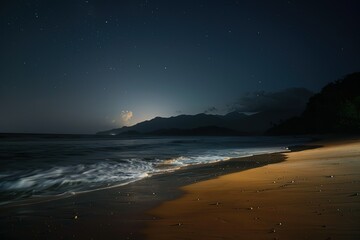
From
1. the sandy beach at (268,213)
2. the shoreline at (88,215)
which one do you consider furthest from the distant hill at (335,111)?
the shoreline at (88,215)

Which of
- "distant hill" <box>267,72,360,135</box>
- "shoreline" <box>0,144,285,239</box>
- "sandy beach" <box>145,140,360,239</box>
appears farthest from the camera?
"distant hill" <box>267,72,360,135</box>

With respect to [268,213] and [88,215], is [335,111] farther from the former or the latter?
[88,215]

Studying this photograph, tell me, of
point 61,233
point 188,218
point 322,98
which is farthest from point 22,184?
point 322,98

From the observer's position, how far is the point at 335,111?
66062mm

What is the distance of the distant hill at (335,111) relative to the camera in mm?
44344

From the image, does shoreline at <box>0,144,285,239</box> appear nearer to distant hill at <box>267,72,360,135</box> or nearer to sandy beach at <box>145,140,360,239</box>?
sandy beach at <box>145,140,360,239</box>

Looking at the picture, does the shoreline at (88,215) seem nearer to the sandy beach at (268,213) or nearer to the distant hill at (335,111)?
the sandy beach at (268,213)

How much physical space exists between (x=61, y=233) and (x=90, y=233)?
1.40 feet

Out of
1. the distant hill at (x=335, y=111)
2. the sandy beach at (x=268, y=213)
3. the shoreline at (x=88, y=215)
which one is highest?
the distant hill at (x=335, y=111)

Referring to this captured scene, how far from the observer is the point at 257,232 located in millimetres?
3654

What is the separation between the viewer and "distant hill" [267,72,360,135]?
44.3 meters

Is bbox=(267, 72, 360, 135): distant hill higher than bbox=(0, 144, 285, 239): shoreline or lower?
higher

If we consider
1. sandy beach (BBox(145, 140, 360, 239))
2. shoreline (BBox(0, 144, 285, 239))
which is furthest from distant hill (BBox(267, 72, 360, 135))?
shoreline (BBox(0, 144, 285, 239))

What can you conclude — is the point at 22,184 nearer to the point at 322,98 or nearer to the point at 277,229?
the point at 277,229
